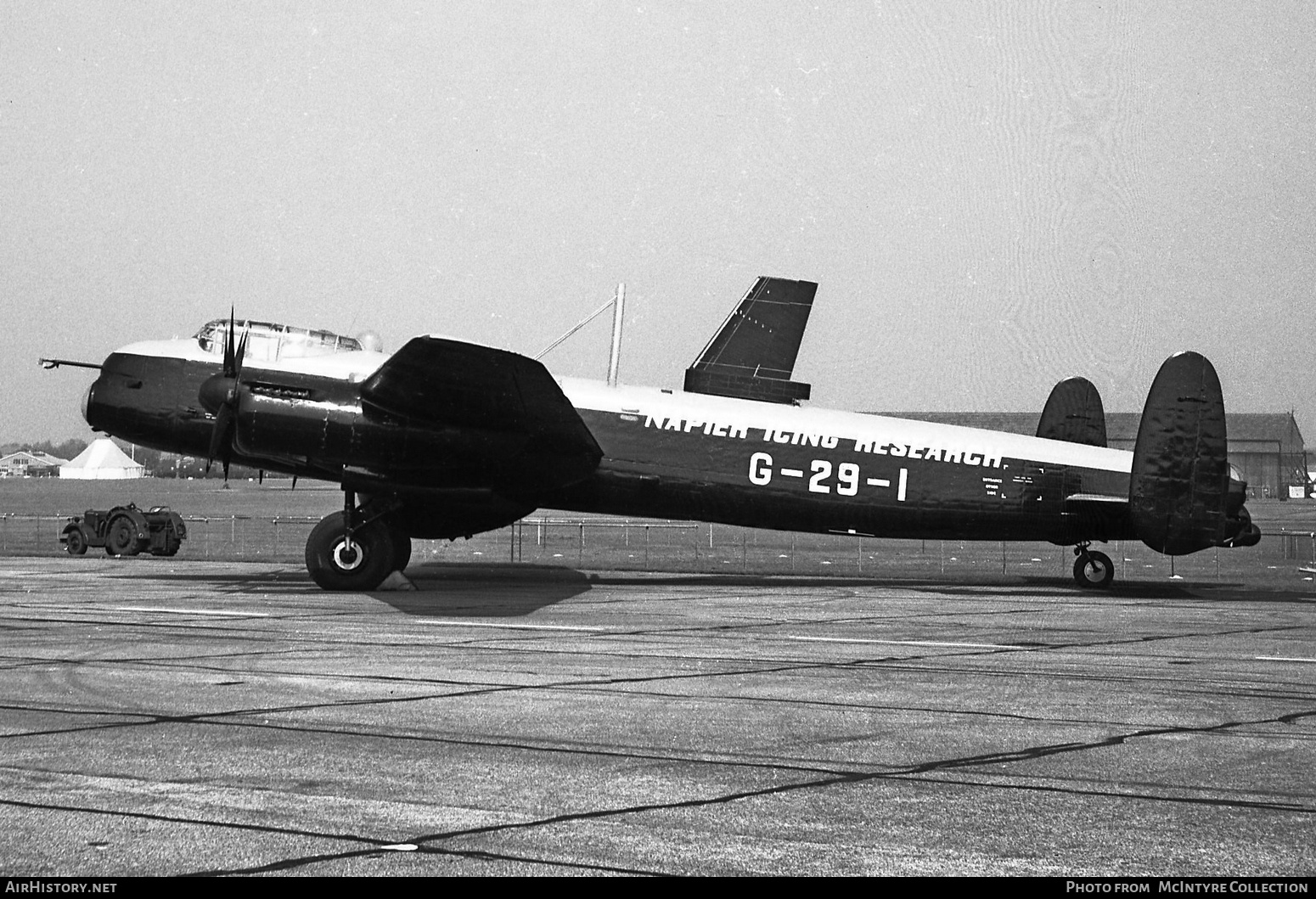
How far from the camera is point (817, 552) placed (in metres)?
48.1

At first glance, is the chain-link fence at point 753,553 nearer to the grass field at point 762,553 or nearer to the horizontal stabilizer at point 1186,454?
the grass field at point 762,553

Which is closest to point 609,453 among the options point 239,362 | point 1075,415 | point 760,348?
point 760,348

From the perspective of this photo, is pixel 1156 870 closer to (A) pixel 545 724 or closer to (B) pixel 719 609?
(A) pixel 545 724

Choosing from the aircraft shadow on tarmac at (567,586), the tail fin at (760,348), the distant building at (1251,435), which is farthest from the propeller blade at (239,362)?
the distant building at (1251,435)

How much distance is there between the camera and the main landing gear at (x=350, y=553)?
2402cm

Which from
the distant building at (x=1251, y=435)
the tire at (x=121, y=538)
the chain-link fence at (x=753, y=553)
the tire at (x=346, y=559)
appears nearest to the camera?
the tire at (x=346, y=559)

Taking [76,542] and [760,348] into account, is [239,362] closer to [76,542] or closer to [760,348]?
[760,348]

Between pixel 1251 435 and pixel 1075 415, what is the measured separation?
129 m

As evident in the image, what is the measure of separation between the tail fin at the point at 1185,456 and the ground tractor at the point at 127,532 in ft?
93.0

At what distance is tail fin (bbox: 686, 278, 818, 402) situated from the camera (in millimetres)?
27297

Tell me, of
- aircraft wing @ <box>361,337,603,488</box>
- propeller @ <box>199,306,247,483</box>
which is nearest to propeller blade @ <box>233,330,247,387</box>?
propeller @ <box>199,306,247,483</box>

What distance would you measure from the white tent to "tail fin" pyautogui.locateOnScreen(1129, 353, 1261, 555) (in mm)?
160242

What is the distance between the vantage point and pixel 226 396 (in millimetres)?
22641

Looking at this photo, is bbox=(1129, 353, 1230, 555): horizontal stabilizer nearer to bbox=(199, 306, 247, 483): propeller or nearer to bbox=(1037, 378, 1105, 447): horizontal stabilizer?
bbox=(1037, 378, 1105, 447): horizontal stabilizer
